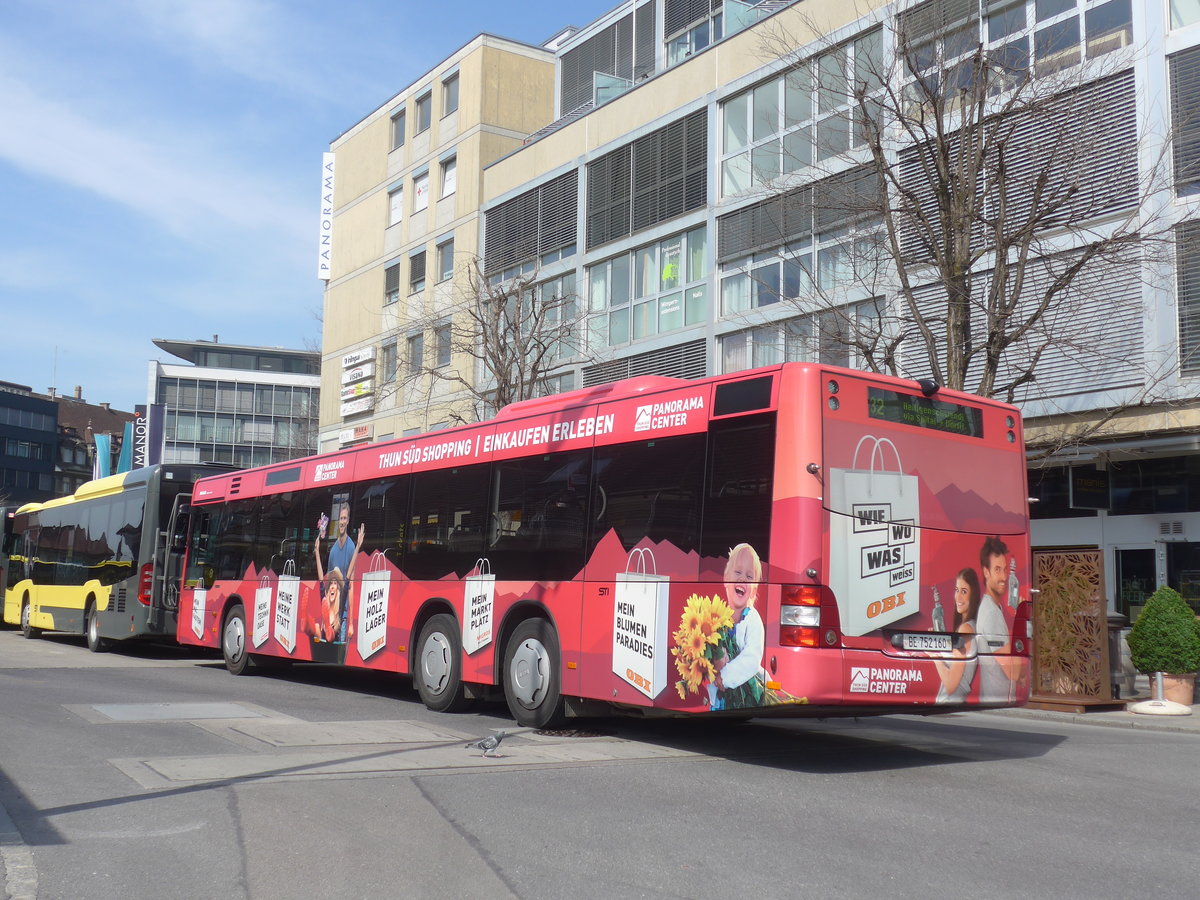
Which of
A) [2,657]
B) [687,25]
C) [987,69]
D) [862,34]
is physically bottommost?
[2,657]

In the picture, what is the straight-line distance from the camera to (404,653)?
43.8 feet

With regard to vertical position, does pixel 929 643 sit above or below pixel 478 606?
below

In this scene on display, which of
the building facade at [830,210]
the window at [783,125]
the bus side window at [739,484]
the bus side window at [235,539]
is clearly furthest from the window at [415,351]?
the bus side window at [739,484]

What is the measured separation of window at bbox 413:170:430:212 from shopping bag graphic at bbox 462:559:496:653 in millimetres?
31612

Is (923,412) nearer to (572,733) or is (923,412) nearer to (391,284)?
(572,733)

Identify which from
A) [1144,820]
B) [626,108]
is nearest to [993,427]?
[1144,820]

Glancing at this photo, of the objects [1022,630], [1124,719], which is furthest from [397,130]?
[1022,630]

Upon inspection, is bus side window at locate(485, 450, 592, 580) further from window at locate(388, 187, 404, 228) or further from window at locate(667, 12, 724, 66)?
window at locate(388, 187, 404, 228)

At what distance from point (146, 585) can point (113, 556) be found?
1.56 m

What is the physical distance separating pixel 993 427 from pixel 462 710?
608cm

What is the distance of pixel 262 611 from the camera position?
655 inches

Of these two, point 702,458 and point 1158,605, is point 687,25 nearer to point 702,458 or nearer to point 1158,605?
point 1158,605

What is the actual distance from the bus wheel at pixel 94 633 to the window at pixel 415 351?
51.8ft

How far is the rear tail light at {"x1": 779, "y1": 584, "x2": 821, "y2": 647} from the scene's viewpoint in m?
8.45
